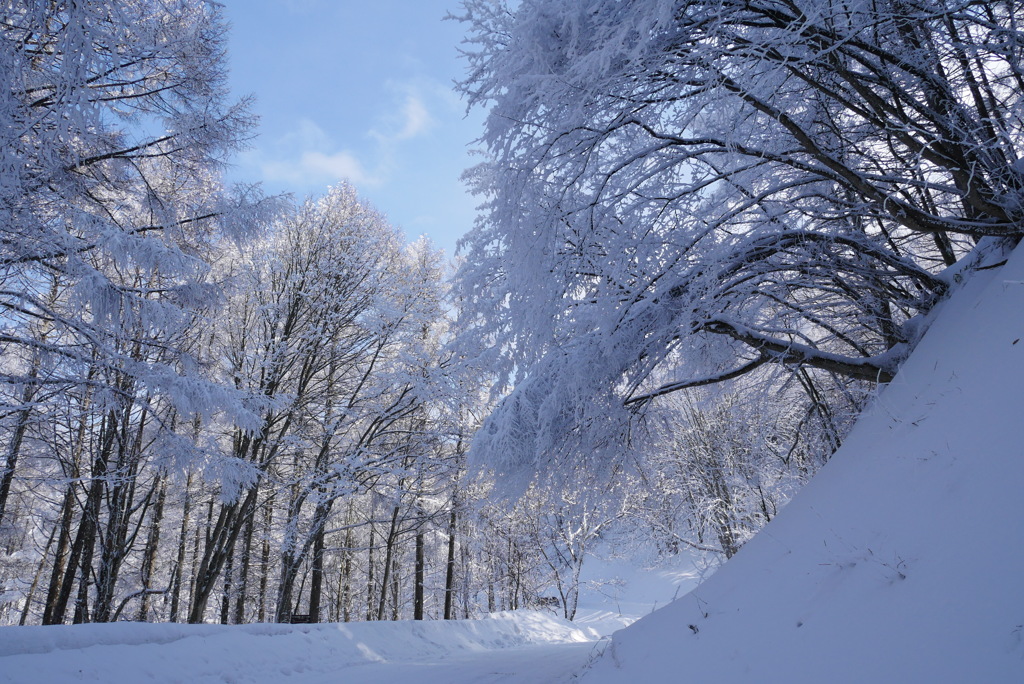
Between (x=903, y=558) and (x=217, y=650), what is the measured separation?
7.03 m

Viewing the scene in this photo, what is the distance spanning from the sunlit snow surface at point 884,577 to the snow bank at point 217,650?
23 millimetres

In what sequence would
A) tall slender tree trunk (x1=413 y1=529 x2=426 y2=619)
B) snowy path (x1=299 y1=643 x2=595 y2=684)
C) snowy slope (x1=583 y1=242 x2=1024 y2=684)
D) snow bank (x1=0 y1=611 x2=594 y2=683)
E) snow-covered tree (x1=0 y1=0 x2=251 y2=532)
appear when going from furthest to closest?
1. tall slender tree trunk (x1=413 y1=529 x2=426 y2=619)
2. snowy path (x1=299 y1=643 x2=595 y2=684)
3. snow-covered tree (x1=0 y1=0 x2=251 y2=532)
4. snow bank (x1=0 y1=611 x2=594 y2=683)
5. snowy slope (x1=583 y1=242 x2=1024 y2=684)

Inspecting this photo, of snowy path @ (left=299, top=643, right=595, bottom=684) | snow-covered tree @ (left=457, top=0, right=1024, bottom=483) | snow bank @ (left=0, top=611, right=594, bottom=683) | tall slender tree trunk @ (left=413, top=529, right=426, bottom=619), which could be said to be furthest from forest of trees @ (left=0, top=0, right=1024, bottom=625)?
tall slender tree trunk @ (left=413, top=529, right=426, bottom=619)

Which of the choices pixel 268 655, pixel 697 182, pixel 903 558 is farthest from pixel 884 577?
pixel 268 655

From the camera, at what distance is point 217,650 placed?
6246 millimetres

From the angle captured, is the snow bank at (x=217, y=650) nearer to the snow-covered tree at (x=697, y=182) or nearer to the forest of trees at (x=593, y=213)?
the forest of trees at (x=593, y=213)

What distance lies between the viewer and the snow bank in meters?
4.48

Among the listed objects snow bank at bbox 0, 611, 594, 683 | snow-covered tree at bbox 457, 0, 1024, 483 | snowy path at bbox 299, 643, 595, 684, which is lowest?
snowy path at bbox 299, 643, 595, 684

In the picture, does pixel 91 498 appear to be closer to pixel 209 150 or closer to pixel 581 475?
pixel 209 150

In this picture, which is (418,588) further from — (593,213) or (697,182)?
(697,182)

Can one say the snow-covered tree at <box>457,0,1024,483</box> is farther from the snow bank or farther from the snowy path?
the snow bank

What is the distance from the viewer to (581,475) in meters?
6.34

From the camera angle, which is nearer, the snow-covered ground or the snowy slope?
the snowy slope

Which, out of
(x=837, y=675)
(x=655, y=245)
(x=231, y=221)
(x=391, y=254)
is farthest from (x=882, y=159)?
(x=391, y=254)
